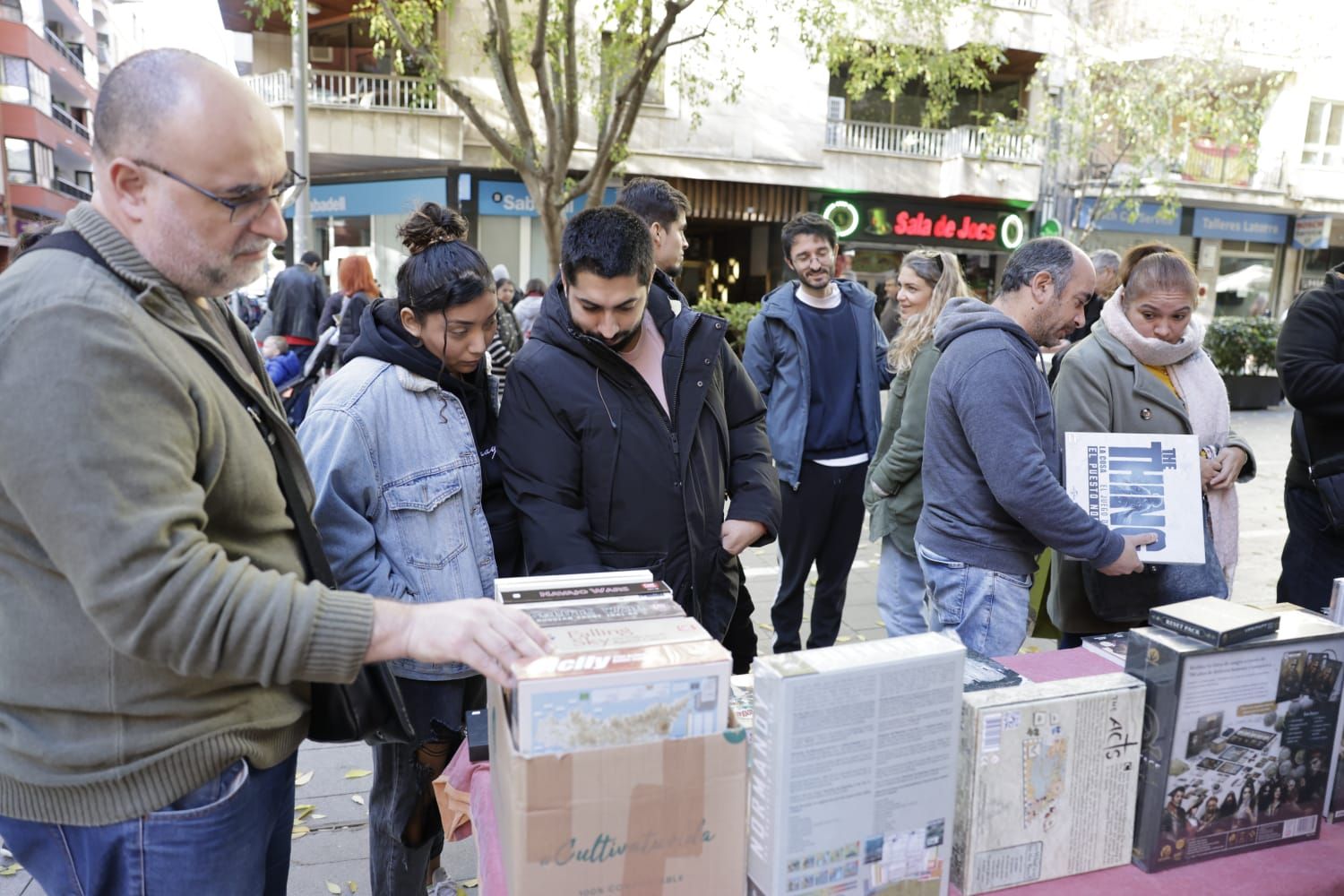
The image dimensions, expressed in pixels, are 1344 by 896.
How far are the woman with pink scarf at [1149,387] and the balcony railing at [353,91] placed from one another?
14847 mm

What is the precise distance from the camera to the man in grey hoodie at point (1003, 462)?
7.90 feet

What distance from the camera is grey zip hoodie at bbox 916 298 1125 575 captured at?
7.87ft

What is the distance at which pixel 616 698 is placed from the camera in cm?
124

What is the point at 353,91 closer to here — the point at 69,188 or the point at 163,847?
the point at 69,188

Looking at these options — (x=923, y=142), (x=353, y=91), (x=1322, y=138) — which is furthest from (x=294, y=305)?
(x=1322, y=138)

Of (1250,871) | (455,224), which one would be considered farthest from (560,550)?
(1250,871)

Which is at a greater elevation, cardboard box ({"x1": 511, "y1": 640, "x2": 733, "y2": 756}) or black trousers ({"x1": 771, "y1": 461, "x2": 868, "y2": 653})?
cardboard box ({"x1": 511, "y1": 640, "x2": 733, "y2": 756})

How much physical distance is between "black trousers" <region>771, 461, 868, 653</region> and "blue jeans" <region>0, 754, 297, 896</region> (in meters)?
3.06

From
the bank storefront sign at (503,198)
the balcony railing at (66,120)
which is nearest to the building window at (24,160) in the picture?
the balcony railing at (66,120)

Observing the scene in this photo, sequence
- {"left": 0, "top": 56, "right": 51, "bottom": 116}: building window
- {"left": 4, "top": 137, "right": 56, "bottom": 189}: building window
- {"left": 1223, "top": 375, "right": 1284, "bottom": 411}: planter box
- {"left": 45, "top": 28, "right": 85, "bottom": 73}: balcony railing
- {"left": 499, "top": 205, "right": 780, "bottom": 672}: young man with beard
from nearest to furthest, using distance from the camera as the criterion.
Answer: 1. {"left": 499, "top": 205, "right": 780, "bottom": 672}: young man with beard
2. {"left": 1223, "top": 375, "right": 1284, "bottom": 411}: planter box
3. {"left": 0, "top": 56, "right": 51, "bottom": 116}: building window
4. {"left": 4, "top": 137, "right": 56, "bottom": 189}: building window
5. {"left": 45, "top": 28, "right": 85, "bottom": 73}: balcony railing

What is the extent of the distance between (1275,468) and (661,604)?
1021 cm

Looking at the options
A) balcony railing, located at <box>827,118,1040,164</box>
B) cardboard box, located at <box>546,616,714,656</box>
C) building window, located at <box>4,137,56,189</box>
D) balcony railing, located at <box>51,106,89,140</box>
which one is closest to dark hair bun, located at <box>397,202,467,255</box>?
cardboard box, located at <box>546,616,714,656</box>

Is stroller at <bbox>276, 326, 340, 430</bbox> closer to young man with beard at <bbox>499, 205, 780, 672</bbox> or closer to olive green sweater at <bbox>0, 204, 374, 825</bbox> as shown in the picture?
young man with beard at <bbox>499, 205, 780, 672</bbox>

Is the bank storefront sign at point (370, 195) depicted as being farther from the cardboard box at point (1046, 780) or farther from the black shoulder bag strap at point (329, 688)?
the cardboard box at point (1046, 780)
